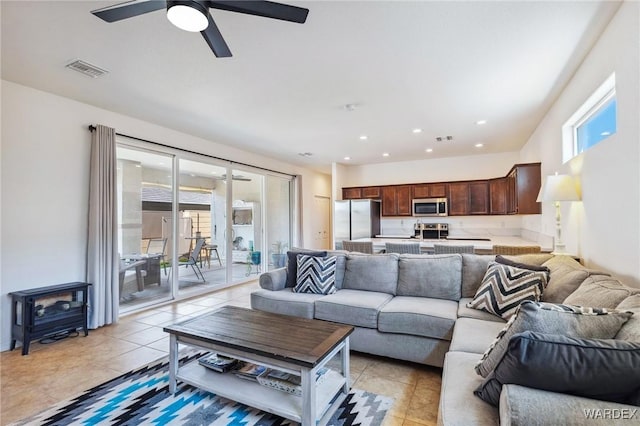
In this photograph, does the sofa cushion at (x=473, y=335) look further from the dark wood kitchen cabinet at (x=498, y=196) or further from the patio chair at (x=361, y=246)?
the dark wood kitchen cabinet at (x=498, y=196)

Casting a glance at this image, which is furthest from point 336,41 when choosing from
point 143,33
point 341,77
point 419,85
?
point 143,33

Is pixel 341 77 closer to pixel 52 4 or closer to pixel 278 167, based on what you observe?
pixel 52 4

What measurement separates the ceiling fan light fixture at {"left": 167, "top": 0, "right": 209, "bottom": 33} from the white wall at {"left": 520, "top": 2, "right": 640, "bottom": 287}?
104 inches

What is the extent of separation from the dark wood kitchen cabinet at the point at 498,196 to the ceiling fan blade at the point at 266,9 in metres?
5.85

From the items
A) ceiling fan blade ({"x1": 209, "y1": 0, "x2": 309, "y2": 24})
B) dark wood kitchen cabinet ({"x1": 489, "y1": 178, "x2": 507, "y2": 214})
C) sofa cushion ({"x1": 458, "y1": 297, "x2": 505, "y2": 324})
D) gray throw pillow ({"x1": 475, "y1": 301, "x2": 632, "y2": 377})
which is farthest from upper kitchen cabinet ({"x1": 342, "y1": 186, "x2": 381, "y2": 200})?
gray throw pillow ({"x1": 475, "y1": 301, "x2": 632, "y2": 377})

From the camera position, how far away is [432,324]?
2535 millimetres

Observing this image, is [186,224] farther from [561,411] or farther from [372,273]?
[561,411]

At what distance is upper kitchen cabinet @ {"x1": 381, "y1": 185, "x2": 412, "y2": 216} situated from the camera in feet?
23.8

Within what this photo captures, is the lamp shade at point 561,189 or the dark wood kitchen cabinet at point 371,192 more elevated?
the dark wood kitchen cabinet at point 371,192

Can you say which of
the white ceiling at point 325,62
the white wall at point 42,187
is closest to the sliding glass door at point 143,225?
the white wall at point 42,187

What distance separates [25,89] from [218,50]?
2.61 m

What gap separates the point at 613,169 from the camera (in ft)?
7.49

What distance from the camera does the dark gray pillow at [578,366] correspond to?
1007mm

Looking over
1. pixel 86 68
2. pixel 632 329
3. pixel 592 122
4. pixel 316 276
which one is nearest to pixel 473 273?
pixel 316 276
